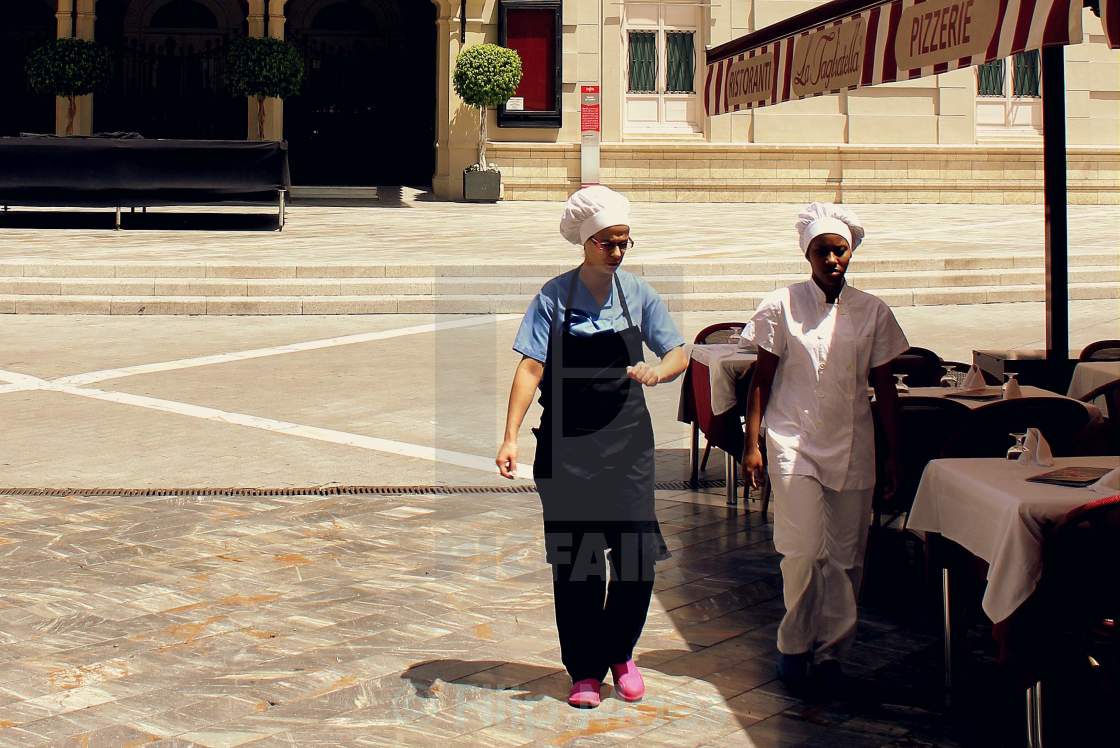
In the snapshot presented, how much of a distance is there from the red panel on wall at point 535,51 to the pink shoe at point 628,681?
2294 cm

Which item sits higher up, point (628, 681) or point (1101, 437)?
point (1101, 437)

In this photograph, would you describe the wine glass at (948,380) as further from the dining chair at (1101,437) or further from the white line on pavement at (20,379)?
the white line on pavement at (20,379)

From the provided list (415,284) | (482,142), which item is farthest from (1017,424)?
(482,142)

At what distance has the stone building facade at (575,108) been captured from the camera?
89.7 ft

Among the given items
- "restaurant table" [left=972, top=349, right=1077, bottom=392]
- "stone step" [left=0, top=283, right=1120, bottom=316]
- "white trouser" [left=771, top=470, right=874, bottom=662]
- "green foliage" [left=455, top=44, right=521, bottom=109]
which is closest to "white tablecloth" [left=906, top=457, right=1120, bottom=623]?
"white trouser" [left=771, top=470, right=874, bottom=662]

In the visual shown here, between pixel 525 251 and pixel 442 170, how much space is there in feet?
30.4

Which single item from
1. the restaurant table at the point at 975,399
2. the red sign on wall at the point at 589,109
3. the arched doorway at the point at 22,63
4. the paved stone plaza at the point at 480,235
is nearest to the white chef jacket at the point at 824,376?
the restaurant table at the point at 975,399

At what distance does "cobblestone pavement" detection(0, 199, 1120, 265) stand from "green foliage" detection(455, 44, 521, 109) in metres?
1.93

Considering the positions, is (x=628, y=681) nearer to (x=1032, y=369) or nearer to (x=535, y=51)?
(x=1032, y=369)

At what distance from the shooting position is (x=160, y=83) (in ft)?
94.9

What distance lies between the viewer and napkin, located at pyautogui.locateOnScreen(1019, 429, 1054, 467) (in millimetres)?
5250

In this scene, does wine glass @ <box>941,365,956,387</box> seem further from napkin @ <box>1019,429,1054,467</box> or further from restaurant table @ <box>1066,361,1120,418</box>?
napkin @ <box>1019,429,1054,467</box>

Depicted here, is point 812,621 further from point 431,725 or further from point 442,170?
point 442,170

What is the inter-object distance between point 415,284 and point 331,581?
33.9 ft
